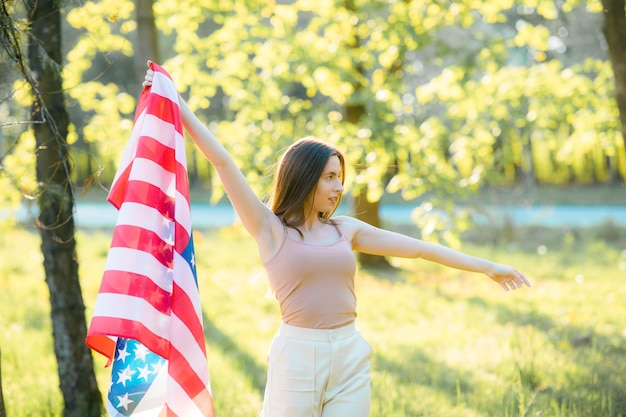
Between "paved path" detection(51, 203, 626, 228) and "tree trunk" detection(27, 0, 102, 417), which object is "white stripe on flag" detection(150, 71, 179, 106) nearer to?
"tree trunk" detection(27, 0, 102, 417)

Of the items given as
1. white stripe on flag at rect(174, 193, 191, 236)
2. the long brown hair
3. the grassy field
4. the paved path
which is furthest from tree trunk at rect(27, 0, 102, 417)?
the paved path

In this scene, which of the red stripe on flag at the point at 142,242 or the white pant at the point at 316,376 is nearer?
the white pant at the point at 316,376

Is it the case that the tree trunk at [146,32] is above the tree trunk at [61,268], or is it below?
above

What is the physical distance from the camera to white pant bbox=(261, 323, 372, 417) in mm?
3076

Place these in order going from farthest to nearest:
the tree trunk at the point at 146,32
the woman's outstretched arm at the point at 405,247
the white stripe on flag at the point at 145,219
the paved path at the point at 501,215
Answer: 1. the paved path at the point at 501,215
2. the tree trunk at the point at 146,32
3. the woman's outstretched arm at the point at 405,247
4. the white stripe on flag at the point at 145,219

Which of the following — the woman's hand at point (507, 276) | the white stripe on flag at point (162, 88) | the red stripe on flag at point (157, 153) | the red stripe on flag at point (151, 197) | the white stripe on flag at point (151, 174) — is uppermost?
the white stripe on flag at point (162, 88)

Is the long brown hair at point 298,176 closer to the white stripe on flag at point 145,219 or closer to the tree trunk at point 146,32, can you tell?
the white stripe on flag at point 145,219

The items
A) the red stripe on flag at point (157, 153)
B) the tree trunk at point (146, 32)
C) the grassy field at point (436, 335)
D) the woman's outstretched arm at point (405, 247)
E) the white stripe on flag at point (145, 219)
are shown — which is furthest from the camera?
the tree trunk at point (146, 32)

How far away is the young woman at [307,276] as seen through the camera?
310 centimetres

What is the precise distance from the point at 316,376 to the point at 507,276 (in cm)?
107

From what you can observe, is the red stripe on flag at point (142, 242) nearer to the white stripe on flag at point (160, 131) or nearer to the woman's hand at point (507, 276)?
the white stripe on flag at point (160, 131)

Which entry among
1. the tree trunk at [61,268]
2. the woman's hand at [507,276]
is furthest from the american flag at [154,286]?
the tree trunk at [61,268]

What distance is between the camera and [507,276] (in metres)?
3.58

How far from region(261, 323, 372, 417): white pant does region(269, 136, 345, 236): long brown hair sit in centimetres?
48
